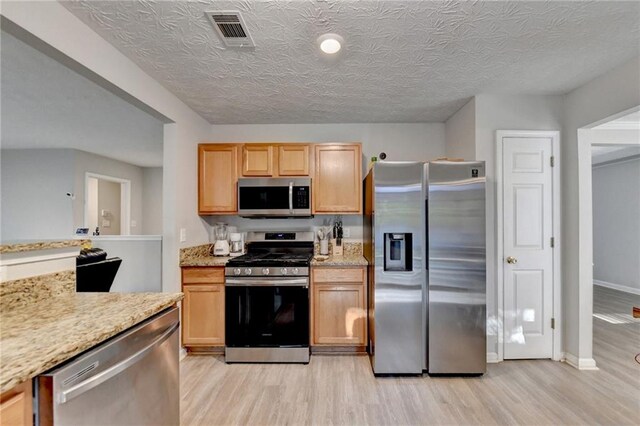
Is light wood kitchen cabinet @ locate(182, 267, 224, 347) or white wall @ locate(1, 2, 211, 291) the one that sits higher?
white wall @ locate(1, 2, 211, 291)

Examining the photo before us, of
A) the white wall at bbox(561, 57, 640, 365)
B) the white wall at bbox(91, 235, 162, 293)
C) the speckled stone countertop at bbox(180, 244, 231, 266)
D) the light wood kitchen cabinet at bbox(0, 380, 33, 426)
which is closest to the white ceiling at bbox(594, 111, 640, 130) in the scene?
the white wall at bbox(561, 57, 640, 365)

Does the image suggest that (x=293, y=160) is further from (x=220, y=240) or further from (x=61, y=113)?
(x=61, y=113)

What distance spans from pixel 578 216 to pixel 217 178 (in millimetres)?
3534

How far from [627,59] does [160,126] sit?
469 cm

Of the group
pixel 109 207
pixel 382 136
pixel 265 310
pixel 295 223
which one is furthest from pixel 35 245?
pixel 109 207

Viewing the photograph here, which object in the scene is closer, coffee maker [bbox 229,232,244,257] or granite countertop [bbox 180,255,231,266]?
granite countertop [bbox 180,255,231,266]

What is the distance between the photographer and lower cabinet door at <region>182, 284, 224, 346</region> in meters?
2.75

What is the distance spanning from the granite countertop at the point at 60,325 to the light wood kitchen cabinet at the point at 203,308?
127cm

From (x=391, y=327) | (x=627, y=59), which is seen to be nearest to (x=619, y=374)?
(x=391, y=327)

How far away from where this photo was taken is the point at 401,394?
7.18 ft

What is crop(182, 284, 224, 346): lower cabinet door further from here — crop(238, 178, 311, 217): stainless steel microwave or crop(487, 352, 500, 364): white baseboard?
crop(487, 352, 500, 364): white baseboard

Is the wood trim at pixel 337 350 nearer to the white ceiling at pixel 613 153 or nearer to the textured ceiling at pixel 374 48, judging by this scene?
the textured ceiling at pixel 374 48

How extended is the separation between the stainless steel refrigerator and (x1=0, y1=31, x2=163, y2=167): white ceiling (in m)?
2.82

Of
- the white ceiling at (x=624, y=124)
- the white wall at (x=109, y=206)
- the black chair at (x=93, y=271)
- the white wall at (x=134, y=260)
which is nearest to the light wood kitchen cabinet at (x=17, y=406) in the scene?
the black chair at (x=93, y=271)
